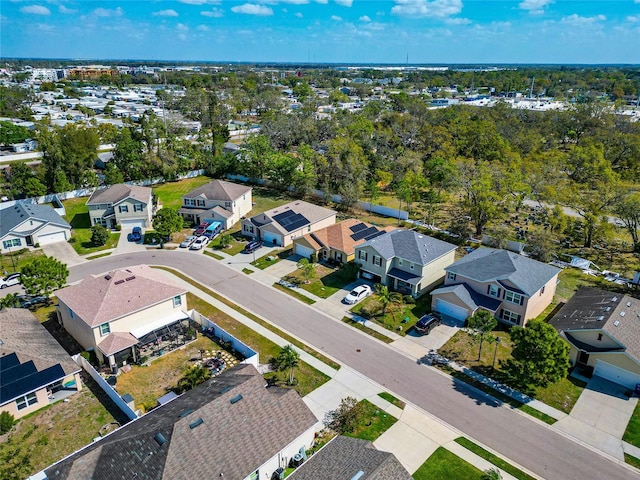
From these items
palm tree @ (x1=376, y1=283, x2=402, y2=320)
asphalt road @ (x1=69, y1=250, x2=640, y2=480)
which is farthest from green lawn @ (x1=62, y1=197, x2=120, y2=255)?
palm tree @ (x1=376, y1=283, x2=402, y2=320)

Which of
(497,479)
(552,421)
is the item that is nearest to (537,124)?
(552,421)

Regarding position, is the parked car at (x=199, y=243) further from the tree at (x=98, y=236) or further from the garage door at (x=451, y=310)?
the garage door at (x=451, y=310)

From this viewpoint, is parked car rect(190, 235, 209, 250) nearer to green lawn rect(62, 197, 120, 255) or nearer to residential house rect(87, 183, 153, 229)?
residential house rect(87, 183, 153, 229)

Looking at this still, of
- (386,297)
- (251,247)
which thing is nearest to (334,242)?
(251,247)

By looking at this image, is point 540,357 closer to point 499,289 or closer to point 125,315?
point 499,289

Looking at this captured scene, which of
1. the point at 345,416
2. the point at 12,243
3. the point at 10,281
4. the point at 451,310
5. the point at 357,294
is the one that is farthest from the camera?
the point at 12,243

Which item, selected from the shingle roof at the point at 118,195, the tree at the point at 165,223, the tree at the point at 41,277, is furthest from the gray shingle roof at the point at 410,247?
the shingle roof at the point at 118,195

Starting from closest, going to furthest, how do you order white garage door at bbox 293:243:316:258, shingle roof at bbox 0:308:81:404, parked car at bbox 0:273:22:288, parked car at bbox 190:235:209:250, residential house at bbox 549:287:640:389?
shingle roof at bbox 0:308:81:404 < residential house at bbox 549:287:640:389 < parked car at bbox 0:273:22:288 < white garage door at bbox 293:243:316:258 < parked car at bbox 190:235:209:250
